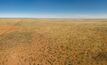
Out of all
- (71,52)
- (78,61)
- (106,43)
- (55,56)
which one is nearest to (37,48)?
(55,56)

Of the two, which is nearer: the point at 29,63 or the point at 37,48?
the point at 29,63

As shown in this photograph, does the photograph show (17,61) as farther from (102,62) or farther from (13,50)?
(102,62)

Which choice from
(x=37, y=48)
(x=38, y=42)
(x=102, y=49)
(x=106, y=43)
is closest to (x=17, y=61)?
(x=37, y=48)

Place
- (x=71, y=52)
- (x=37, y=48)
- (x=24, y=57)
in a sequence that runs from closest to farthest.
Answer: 1. (x=24, y=57)
2. (x=71, y=52)
3. (x=37, y=48)

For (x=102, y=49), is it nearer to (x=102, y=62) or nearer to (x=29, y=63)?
(x=102, y=62)

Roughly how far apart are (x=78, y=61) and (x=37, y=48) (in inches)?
328

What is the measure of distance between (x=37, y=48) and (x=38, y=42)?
3.41m

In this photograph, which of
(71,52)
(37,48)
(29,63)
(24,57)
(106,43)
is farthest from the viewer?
(106,43)

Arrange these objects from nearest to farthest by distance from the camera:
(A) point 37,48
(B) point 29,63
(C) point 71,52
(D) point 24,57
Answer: (B) point 29,63
(D) point 24,57
(C) point 71,52
(A) point 37,48

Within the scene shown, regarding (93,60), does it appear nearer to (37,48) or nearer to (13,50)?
(37,48)

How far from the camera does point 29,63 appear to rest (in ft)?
67.3

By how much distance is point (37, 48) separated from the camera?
2584 cm

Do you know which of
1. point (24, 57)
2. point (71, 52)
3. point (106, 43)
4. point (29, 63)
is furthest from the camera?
point (106, 43)

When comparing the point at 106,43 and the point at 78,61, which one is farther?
the point at 106,43
